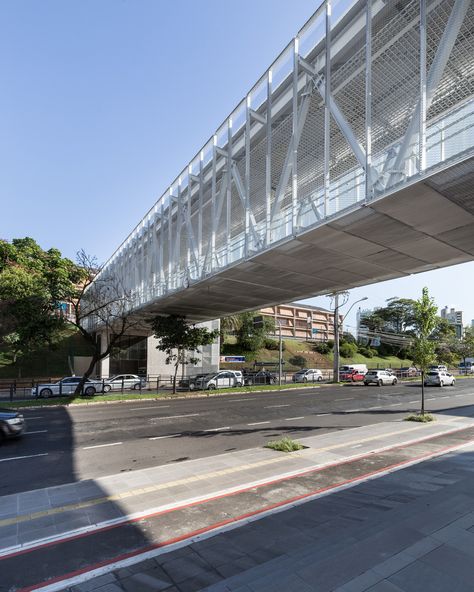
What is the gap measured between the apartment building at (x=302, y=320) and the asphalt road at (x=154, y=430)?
6914cm

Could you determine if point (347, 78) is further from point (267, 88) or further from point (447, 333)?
point (447, 333)

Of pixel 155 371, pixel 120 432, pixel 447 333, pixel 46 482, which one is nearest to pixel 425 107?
pixel 46 482

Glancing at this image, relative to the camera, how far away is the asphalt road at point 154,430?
32.9 ft

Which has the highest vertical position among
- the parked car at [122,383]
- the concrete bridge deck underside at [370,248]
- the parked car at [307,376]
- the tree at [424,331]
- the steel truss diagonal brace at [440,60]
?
the steel truss diagonal brace at [440,60]

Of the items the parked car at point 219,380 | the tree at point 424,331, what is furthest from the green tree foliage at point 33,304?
the tree at point 424,331

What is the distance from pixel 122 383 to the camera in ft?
111

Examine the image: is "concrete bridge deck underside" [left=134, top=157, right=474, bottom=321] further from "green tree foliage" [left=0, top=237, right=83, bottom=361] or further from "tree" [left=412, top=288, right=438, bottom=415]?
"green tree foliage" [left=0, top=237, right=83, bottom=361]

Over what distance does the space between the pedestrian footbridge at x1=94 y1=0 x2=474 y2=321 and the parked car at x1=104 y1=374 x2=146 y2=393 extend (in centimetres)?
1433

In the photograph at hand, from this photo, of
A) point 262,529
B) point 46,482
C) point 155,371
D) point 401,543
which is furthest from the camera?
point 155,371

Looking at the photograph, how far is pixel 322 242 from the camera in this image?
47.2 ft

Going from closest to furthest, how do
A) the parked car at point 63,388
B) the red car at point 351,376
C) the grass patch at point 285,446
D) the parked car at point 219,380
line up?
the grass patch at point 285,446 < the parked car at point 63,388 < the parked car at point 219,380 < the red car at point 351,376

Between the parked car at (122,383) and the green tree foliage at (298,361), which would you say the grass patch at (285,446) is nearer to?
the parked car at (122,383)

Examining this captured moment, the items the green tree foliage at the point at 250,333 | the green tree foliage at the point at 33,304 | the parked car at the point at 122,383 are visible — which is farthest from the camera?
the green tree foliage at the point at 250,333

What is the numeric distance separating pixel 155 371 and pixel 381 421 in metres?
32.7
